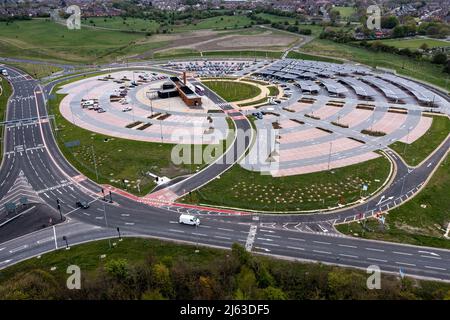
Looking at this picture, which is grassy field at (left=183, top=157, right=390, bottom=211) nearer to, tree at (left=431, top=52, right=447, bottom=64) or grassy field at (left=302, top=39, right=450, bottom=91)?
grassy field at (left=302, top=39, right=450, bottom=91)

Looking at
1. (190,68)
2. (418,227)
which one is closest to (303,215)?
(418,227)

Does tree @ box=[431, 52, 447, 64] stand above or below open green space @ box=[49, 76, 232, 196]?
above

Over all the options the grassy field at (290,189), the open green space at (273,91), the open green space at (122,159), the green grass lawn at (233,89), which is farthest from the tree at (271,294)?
the open green space at (273,91)

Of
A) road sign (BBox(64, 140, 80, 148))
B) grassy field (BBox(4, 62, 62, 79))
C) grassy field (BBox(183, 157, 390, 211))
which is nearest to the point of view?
grassy field (BBox(183, 157, 390, 211))

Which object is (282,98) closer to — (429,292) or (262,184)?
(262,184)

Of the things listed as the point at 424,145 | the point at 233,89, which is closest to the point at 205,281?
the point at 424,145

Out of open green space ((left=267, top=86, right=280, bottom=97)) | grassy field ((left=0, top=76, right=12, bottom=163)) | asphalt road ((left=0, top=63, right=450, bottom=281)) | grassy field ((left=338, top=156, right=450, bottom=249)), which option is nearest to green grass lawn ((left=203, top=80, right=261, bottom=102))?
open green space ((left=267, top=86, right=280, bottom=97))
